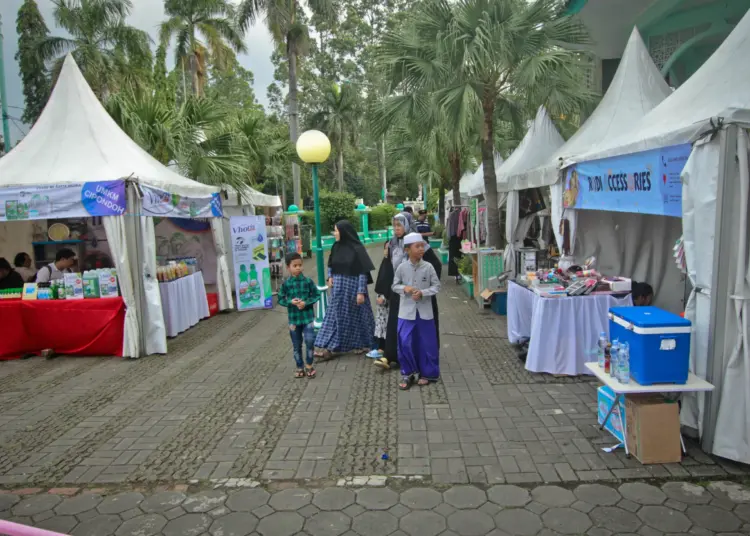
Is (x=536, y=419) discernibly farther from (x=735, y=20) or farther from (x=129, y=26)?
(x=129, y=26)

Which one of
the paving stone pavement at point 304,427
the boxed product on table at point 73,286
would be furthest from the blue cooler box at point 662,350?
the boxed product on table at point 73,286

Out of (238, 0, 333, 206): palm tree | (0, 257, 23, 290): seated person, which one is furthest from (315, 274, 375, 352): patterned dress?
(238, 0, 333, 206): palm tree

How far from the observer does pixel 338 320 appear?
6.82 meters


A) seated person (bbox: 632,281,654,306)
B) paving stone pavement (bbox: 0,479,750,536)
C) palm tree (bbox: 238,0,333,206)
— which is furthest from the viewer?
palm tree (bbox: 238,0,333,206)

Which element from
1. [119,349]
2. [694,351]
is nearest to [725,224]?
[694,351]

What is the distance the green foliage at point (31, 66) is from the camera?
21.5 meters

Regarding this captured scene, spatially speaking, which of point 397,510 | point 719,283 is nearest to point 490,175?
point 719,283

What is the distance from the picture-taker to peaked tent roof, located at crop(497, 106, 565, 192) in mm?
9859

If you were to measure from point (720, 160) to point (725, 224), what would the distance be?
0.45 metres

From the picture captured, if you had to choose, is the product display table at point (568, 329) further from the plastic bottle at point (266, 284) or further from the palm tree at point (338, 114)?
the palm tree at point (338, 114)

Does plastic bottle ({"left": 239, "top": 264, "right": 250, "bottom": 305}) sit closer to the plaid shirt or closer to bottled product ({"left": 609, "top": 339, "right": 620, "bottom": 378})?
the plaid shirt

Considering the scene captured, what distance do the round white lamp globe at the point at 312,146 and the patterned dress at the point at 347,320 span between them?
7.63 ft

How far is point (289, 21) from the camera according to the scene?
71.6 feet

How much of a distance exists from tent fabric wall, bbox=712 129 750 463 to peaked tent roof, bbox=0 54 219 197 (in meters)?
6.91
